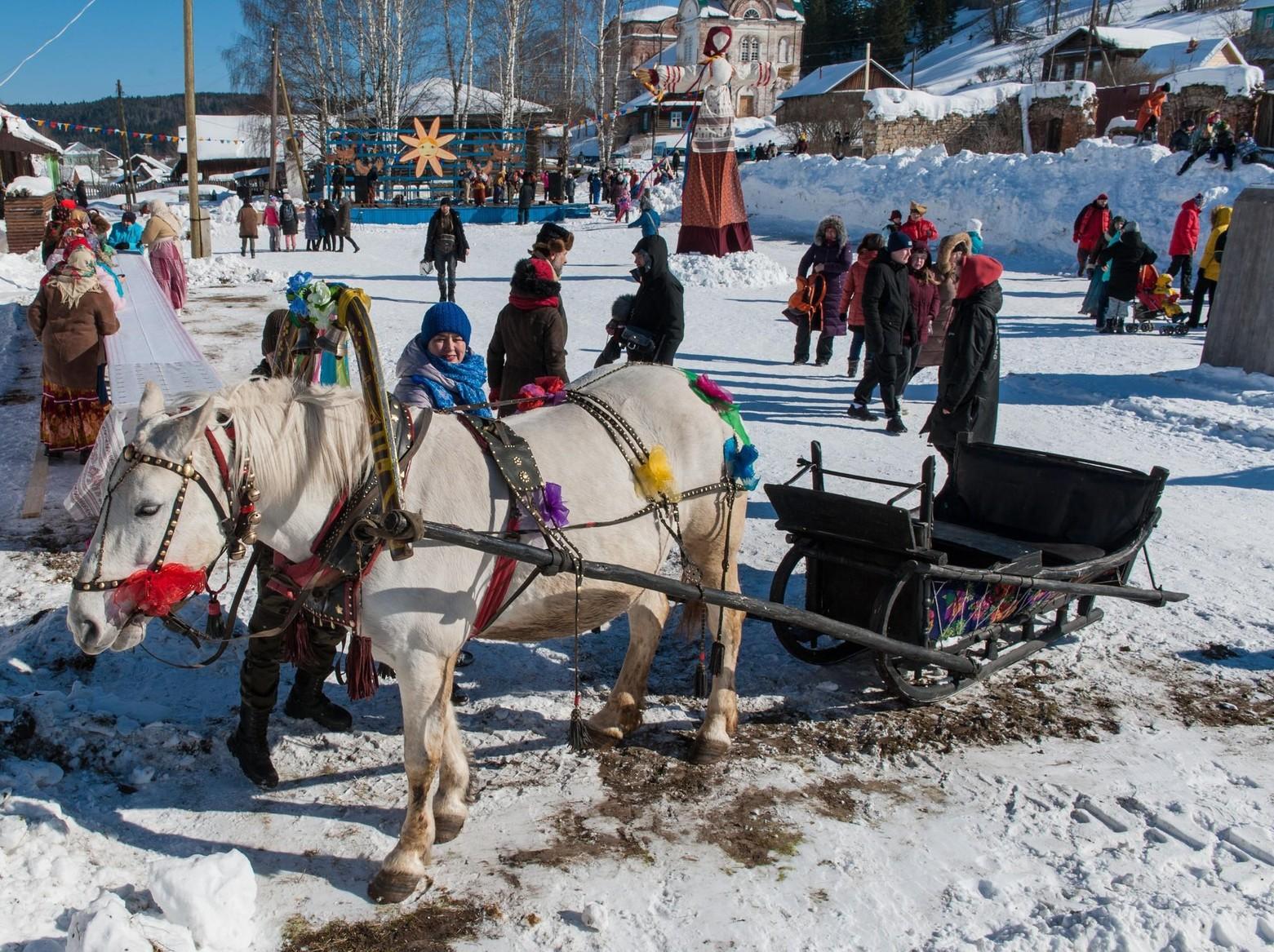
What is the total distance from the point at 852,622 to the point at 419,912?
235 centimetres

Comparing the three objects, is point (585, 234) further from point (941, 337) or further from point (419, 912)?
point (419, 912)

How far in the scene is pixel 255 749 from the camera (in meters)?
3.47

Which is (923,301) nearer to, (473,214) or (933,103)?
(473,214)

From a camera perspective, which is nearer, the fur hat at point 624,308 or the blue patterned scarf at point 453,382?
the blue patterned scarf at point 453,382

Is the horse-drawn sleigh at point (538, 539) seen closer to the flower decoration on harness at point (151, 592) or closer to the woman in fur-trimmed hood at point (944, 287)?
the flower decoration on harness at point (151, 592)

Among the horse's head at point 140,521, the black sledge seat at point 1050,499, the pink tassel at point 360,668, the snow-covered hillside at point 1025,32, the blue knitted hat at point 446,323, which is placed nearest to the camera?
the horse's head at point 140,521

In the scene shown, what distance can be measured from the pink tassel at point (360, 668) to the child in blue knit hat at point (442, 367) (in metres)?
1.49

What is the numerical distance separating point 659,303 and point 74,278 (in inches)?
172

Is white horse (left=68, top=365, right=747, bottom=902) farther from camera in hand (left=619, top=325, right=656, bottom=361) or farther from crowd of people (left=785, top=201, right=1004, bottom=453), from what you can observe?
camera in hand (left=619, top=325, right=656, bottom=361)

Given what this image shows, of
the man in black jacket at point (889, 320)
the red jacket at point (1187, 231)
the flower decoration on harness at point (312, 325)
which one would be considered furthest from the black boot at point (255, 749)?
the red jacket at point (1187, 231)

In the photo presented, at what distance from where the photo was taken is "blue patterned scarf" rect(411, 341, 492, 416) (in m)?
4.39

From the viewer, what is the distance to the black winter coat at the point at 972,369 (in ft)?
19.4

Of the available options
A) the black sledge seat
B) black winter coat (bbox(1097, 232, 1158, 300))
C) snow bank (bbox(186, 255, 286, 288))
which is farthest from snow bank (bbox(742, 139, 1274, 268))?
the black sledge seat

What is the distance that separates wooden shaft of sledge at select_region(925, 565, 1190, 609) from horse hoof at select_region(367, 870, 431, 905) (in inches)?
87.1
